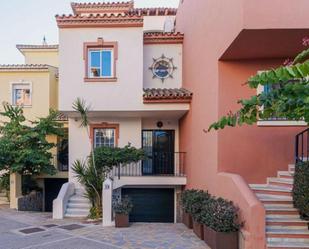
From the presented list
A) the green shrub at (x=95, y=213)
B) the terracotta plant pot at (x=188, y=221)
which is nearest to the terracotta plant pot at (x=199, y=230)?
the terracotta plant pot at (x=188, y=221)

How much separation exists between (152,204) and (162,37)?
809cm

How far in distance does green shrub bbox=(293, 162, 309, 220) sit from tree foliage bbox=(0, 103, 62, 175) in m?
11.5

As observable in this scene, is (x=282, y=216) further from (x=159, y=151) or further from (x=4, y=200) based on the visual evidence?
A: (x=4, y=200)

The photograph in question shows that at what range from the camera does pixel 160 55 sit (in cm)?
1481

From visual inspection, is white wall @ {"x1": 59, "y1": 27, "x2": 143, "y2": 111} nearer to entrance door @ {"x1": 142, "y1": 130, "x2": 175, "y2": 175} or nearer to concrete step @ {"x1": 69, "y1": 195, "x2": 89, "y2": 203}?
entrance door @ {"x1": 142, "y1": 130, "x2": 175, "y2": 175}

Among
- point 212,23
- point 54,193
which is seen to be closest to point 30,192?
point 54,193

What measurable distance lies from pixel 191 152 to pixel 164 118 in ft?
11.3

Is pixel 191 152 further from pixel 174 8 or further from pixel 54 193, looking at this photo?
pixel 174 8

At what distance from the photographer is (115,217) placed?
11.2m

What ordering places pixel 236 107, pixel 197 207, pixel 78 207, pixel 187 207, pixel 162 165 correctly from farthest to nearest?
pixel 162 165, pixel 78 207, pixel 187 207, pixel 197 207, pixel 236 107

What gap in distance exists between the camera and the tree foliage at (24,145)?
14.4 m

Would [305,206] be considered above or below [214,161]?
below

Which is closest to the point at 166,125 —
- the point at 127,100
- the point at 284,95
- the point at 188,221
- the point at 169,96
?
the point at 169,96

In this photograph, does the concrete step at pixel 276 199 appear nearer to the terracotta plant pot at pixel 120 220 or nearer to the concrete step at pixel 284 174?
the concrete step at pixel 284 174
